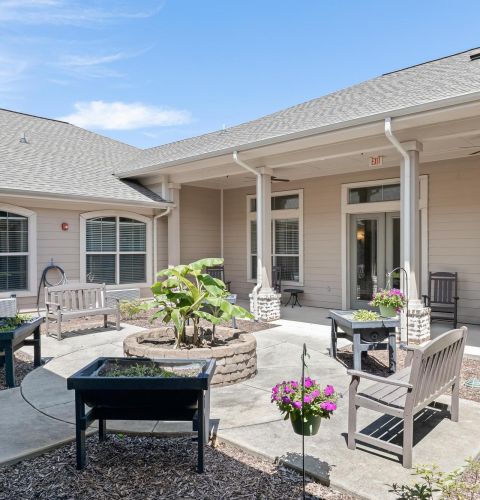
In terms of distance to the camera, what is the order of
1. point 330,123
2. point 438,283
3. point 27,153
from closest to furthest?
1. point 330,123
2. point 438,283
3. point 27,153

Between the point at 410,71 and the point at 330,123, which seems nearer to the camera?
the point at 330,123

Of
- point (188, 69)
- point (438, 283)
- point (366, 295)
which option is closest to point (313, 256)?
point (366, 295)

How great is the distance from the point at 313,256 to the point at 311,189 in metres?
1.59

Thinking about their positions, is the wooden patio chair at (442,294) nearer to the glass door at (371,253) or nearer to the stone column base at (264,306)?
the glass door at (371,253)

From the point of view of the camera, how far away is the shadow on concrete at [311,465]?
106 inches

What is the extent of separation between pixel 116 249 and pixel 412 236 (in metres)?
6.31

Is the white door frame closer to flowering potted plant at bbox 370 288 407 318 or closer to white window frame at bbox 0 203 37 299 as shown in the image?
flowering potted plant at bbox 370 288 407 318

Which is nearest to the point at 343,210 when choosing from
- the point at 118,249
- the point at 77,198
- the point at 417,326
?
the point at 417,326

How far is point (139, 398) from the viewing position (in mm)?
2871

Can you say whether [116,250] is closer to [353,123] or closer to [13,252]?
[13,252]

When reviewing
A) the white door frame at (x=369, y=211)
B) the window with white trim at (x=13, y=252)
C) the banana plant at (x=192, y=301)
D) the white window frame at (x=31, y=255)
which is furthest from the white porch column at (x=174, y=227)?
the banana plant at (x=192, y=301)

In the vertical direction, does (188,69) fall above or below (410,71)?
above

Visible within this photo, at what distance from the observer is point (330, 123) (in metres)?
6.53

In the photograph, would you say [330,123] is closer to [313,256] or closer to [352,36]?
[313,256]
